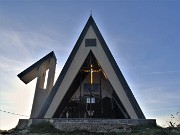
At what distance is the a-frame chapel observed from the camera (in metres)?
19.8

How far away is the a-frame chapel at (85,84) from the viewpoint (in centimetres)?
1984

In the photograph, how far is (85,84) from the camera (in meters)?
25.8

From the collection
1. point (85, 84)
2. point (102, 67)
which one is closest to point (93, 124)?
point (102, 67)

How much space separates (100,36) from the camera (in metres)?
21.8

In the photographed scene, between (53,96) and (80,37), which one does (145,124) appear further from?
(80,37)

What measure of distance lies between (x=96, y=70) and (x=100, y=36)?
14.8ft

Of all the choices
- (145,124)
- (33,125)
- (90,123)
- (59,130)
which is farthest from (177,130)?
(33,125)

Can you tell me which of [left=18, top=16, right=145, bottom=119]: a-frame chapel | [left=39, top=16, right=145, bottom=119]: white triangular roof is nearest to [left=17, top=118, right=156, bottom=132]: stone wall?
[left=39, top=16, right=145, bottom=119]: white triangular roof

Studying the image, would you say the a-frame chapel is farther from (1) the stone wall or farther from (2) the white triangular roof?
(1) the stone wall

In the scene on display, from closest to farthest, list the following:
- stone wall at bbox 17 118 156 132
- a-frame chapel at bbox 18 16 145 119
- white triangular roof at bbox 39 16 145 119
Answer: stone wall at bbox 17 118 156 132 < white triangular roof at bbox 39 16 145 119 < a-frame chapel at bbox 18 16 145 119

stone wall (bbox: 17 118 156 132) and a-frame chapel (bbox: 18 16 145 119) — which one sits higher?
a-frame chapel (bbox: 18 16 145 119)

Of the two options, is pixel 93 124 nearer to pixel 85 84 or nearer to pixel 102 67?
pixel 102 67

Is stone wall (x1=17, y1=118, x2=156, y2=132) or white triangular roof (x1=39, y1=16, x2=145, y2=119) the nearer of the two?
stone wall (x1=17, y1=118, x2=156, y2=132)

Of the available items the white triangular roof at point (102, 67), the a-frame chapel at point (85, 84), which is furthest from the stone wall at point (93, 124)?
the a-frame chapel at point (85, 84)
